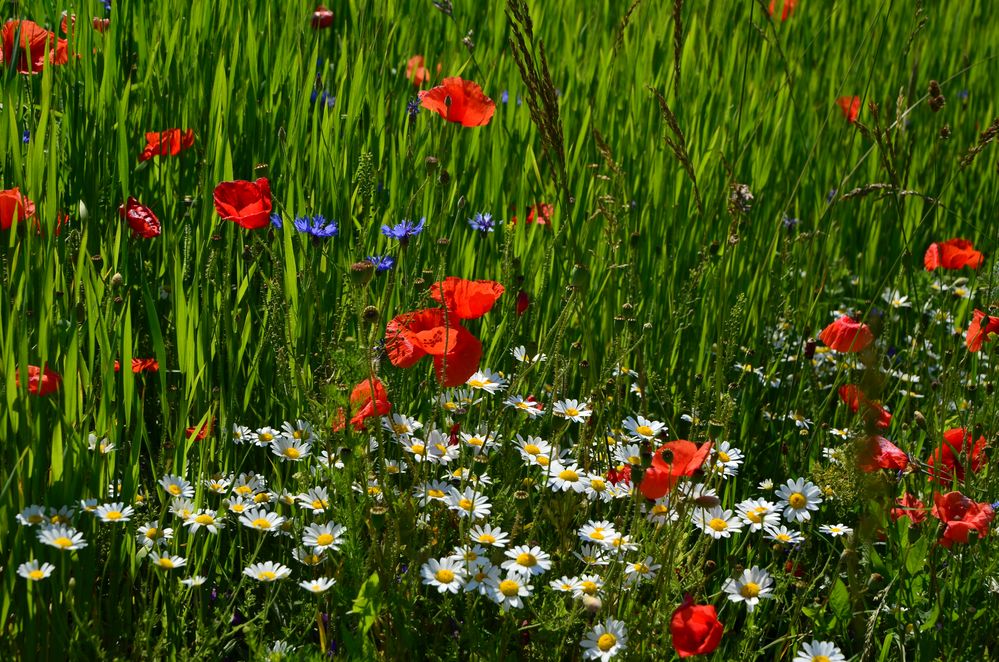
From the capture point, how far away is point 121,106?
2227 mm

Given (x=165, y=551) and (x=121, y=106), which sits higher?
(x=121, y=106)

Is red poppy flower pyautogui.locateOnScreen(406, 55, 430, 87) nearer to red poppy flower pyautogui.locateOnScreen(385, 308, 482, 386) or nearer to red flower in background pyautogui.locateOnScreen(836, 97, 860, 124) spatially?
red flower in background pyautogui.locateOnScreen(836, 97, 860, 124)

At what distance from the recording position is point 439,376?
1.71 metres

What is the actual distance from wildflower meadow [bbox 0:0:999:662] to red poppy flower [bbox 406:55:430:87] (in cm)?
9

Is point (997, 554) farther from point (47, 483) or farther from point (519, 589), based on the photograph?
point (47, 483)

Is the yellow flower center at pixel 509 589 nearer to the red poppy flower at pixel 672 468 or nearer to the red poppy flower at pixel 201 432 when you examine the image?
the red poppy flower at pixel 672 468

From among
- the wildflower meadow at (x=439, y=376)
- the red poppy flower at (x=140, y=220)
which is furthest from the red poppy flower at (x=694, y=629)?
the red poppy flower at (x=140, y=220)

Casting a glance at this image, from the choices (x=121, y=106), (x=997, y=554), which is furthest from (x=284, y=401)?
(x=997, y=554)

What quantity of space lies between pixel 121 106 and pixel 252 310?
551 mm

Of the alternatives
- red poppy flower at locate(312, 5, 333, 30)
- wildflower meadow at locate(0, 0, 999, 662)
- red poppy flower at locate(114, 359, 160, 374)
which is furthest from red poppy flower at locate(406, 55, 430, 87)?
red poppy flower at locate(114, 359, 160, 374)

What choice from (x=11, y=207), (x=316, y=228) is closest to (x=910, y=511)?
(x=316, y=228)

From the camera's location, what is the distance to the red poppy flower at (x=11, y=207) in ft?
5.53

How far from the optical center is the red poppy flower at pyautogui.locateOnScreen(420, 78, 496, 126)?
2176 mm

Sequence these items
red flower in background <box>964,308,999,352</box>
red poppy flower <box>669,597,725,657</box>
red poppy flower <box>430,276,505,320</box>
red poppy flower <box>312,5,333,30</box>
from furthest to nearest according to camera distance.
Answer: red poppy flower <box>312,5,333,30</box> < red flower in background <box>964,308,999,352</box> < red poppy flower <box>430,276,505,320</box> < red poppy flower <box>669,597,725,657</box>
